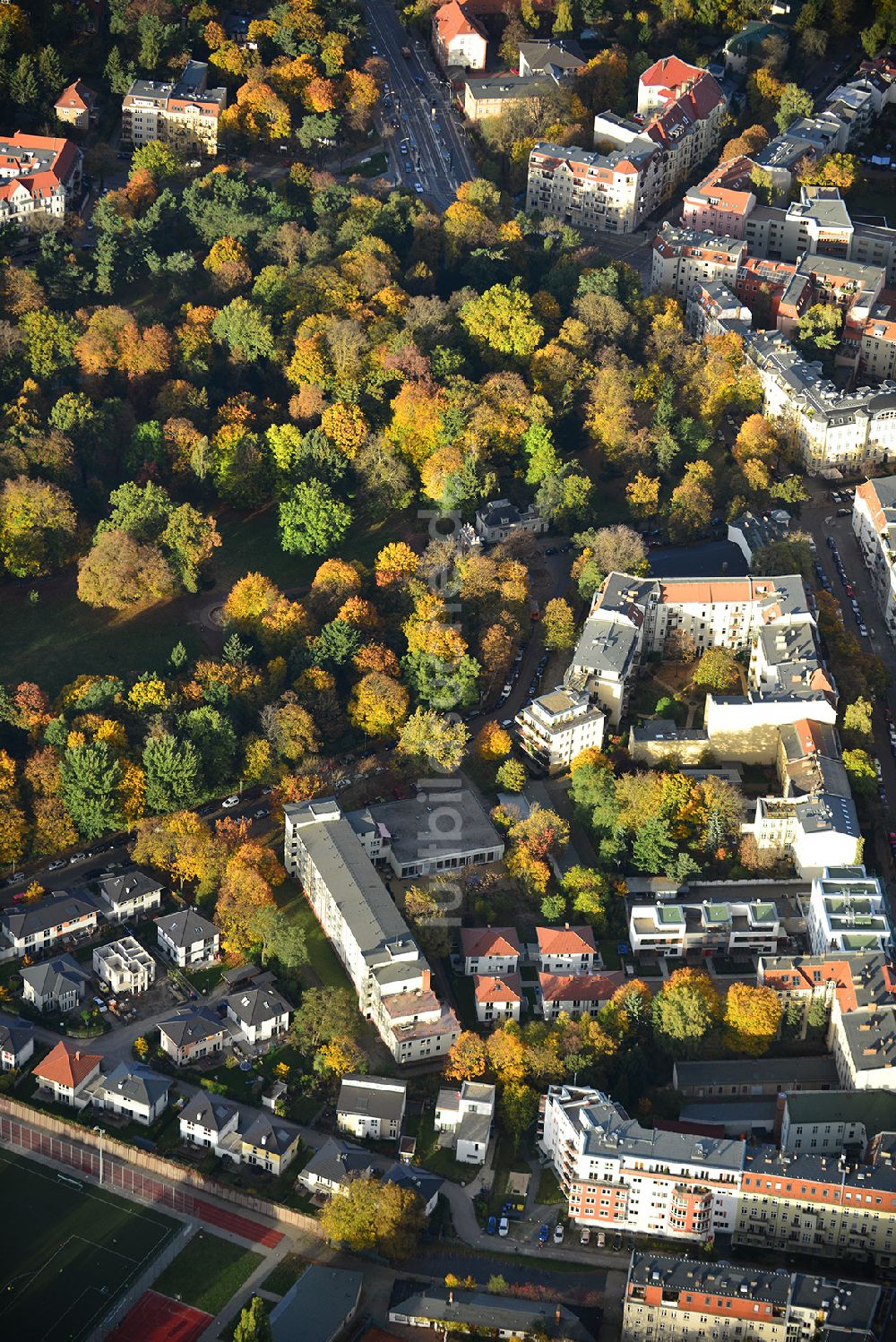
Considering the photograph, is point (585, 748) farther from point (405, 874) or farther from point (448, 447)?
point (448, 447)

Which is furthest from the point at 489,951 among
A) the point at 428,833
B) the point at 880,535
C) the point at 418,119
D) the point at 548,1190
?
the point at 418,119

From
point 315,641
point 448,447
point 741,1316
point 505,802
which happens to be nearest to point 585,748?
point 505,802

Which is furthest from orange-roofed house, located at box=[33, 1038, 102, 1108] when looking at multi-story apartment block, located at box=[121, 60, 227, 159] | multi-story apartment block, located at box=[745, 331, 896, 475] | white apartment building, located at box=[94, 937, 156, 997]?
multi-story apartment block, located at box=[121, 60, 227, 159]

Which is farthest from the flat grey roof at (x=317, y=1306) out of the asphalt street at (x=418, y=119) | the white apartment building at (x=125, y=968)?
the asphalt street at (x=418, y=119)

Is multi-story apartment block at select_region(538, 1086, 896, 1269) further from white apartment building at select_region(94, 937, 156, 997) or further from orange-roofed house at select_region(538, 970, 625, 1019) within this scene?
white apartment building at select_region(94, 937, 156, 997)

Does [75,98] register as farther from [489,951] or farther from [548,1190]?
[548,1190]

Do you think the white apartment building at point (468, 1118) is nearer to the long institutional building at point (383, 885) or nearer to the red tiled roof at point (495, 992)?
the long institutional building at point (383, 885)
